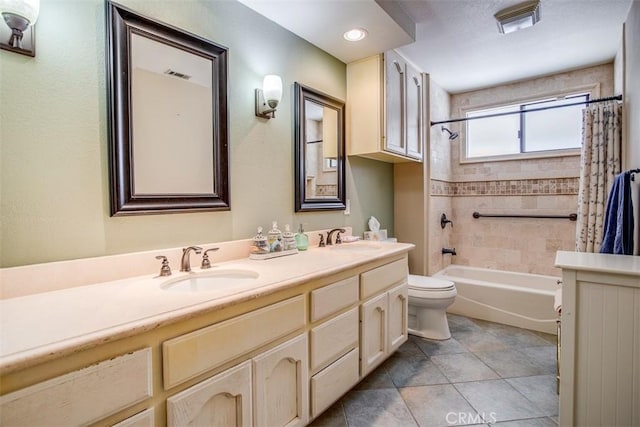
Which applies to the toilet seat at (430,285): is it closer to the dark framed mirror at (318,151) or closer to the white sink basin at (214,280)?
the dark framed mirror at (318,151)

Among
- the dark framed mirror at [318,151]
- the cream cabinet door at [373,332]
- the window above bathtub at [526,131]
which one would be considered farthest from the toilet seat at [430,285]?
the window above bathtub at [526,131]

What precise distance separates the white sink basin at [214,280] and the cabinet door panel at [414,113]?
1957 mm

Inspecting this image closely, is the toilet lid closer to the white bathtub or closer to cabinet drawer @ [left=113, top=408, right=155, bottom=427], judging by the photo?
the white bathtub

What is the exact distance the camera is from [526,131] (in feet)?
11.3

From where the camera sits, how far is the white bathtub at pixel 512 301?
8.96ft

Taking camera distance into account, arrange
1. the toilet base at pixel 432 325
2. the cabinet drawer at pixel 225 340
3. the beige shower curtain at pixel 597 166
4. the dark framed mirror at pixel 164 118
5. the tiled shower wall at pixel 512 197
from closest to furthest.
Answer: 1. the cabinet drawer at pixel 225 340
2. the dark framed mirror at pixel 164 118
3. the beige shower curtain at pixel 597 166
4. the toilet base at pixel 432 325
5. the tiled shower wall at pixel 512 197

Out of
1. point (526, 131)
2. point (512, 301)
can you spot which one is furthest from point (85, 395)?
point (526, 131)

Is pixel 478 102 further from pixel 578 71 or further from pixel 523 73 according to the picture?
pixel 578 71

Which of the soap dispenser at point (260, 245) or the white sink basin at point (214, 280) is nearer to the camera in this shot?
the white sink basin at point (214, 280)

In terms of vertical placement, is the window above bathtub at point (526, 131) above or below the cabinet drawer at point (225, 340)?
above

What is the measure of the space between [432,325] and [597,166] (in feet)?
6.09

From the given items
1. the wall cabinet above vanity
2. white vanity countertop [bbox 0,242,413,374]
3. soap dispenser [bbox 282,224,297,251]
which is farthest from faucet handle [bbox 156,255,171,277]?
the wall cabinet above vanity

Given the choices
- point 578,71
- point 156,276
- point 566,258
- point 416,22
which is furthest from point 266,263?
point 578,71

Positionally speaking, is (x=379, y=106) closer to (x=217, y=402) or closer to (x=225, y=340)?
(x=225, y=340)
